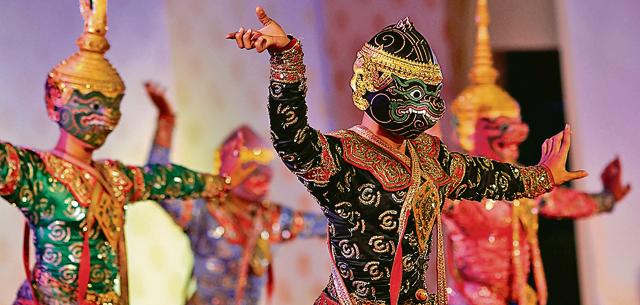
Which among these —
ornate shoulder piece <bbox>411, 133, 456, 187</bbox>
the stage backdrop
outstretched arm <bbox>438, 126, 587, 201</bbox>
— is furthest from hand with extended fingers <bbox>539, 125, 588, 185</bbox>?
the stage backdrop

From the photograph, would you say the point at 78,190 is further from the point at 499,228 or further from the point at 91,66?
the point at 499,228

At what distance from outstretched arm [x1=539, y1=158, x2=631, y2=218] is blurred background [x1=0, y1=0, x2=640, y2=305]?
3.94 ft

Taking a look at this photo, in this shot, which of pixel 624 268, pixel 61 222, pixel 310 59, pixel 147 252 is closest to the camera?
pixel 61 222

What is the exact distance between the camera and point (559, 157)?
11.5ft

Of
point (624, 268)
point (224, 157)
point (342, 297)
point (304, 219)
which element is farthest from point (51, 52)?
point (624, 268)

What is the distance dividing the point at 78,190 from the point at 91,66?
387 millimetres

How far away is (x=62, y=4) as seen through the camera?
5141mm

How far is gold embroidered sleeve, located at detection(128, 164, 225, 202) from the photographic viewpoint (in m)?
4.04

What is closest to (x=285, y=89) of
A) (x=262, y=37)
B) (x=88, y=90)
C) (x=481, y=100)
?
(x=262, y=37)

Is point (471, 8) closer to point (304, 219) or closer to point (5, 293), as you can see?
point (304, 219)

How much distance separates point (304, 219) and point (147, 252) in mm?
918

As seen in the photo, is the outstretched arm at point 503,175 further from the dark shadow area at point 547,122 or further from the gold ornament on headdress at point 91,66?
the dark shadow area at point 547,122

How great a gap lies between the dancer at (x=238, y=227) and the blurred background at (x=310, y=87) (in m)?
0.67

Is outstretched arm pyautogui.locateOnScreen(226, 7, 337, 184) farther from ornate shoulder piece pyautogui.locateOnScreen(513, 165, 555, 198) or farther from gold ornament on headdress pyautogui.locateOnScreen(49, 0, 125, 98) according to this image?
gold ornament on headdress pyautogui.locateOnScreen(49, 0, 125, 98)
